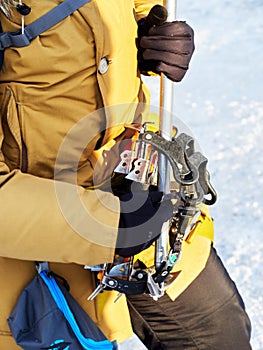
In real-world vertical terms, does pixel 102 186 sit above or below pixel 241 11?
above

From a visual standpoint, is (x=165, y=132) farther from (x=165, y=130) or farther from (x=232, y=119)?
(x=232, y=119)

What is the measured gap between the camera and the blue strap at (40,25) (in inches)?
58.9

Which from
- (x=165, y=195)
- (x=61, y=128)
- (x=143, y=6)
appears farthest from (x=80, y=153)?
(x=143, y=6)

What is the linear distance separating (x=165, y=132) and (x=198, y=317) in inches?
20.0

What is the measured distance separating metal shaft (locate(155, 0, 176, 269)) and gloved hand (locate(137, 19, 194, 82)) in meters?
0.04

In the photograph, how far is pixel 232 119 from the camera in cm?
383

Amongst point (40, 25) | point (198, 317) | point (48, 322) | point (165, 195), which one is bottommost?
point (198, 317)

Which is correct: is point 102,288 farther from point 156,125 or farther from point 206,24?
point 206,24

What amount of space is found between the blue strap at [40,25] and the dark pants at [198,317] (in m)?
0.75

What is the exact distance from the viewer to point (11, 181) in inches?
59.2

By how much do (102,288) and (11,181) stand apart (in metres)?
0.40

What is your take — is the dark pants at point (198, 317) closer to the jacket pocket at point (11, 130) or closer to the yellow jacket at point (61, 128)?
the yellow jacket at point (61, 128)

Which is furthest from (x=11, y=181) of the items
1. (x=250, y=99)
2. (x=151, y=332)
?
(x=250, y=99)

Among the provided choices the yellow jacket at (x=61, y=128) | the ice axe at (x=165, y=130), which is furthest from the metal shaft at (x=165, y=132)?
the yellow jacket at (x=61, y=128)
